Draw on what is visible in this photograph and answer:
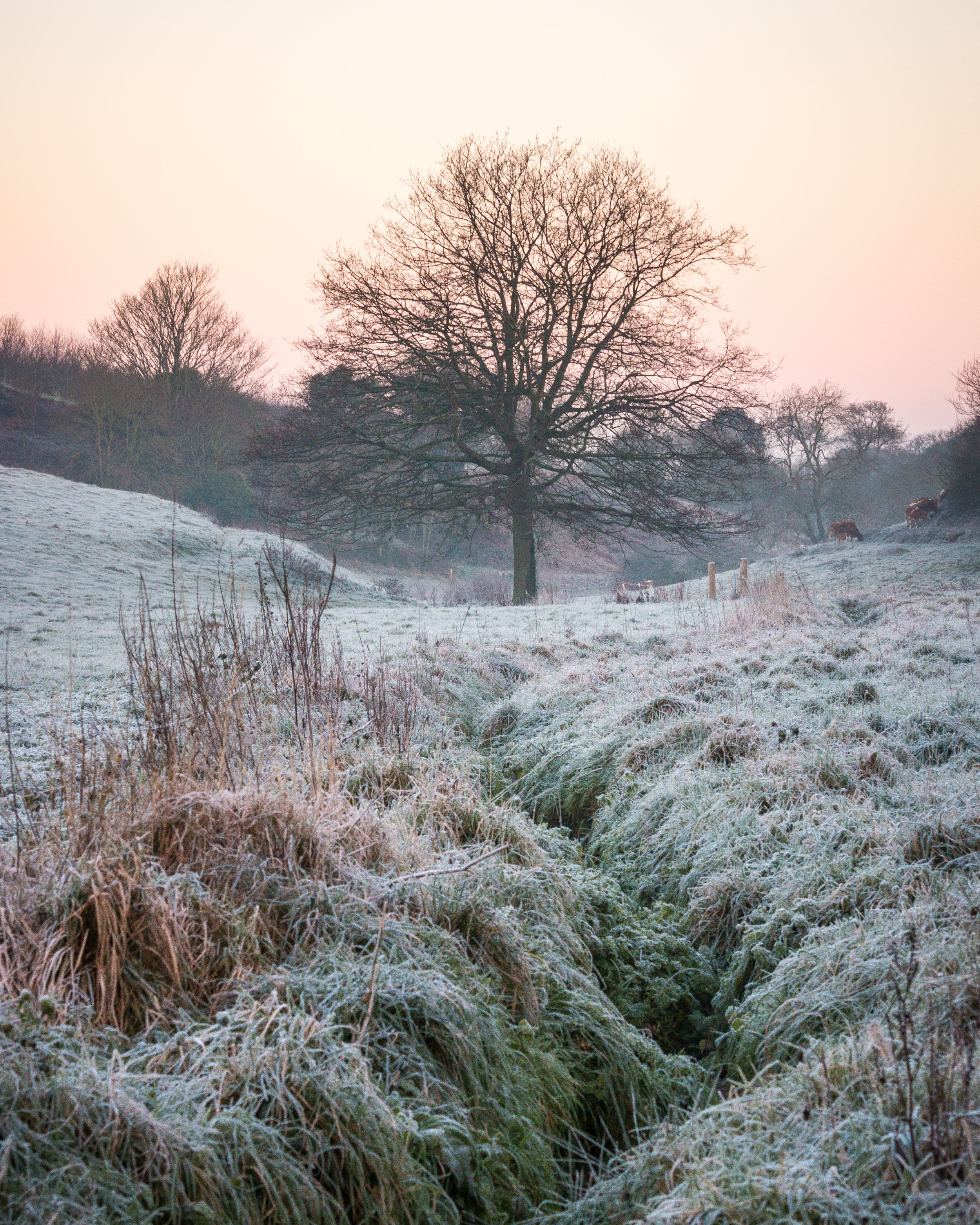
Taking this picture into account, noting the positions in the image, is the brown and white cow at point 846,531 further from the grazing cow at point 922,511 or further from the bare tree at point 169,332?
the bare tree at point 169,332

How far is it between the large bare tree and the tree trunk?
88cm

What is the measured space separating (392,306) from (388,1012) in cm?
1327

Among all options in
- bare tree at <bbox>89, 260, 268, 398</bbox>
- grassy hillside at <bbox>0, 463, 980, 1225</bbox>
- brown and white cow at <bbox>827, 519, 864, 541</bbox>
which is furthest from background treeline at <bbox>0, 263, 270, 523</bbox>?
grassy hillside at <bbox>0, 463, 980, 1225</bbox>

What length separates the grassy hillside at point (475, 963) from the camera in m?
1.63

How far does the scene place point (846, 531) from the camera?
24875mm

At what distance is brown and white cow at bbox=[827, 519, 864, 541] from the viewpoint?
24750mm

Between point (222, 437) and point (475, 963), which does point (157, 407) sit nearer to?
point (222, 437)

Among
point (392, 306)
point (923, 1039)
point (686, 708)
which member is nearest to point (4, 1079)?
point (923, 1039)

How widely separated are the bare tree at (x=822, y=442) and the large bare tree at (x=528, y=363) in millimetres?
19052

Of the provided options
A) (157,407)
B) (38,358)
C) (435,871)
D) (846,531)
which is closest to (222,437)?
(157,407)

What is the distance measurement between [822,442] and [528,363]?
22.9m

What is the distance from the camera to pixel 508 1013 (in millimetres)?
Answer: 2412

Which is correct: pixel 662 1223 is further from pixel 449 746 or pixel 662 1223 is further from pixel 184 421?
pixel 184 421

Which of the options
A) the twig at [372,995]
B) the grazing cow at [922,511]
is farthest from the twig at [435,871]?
the grazing cow at [922,511]
